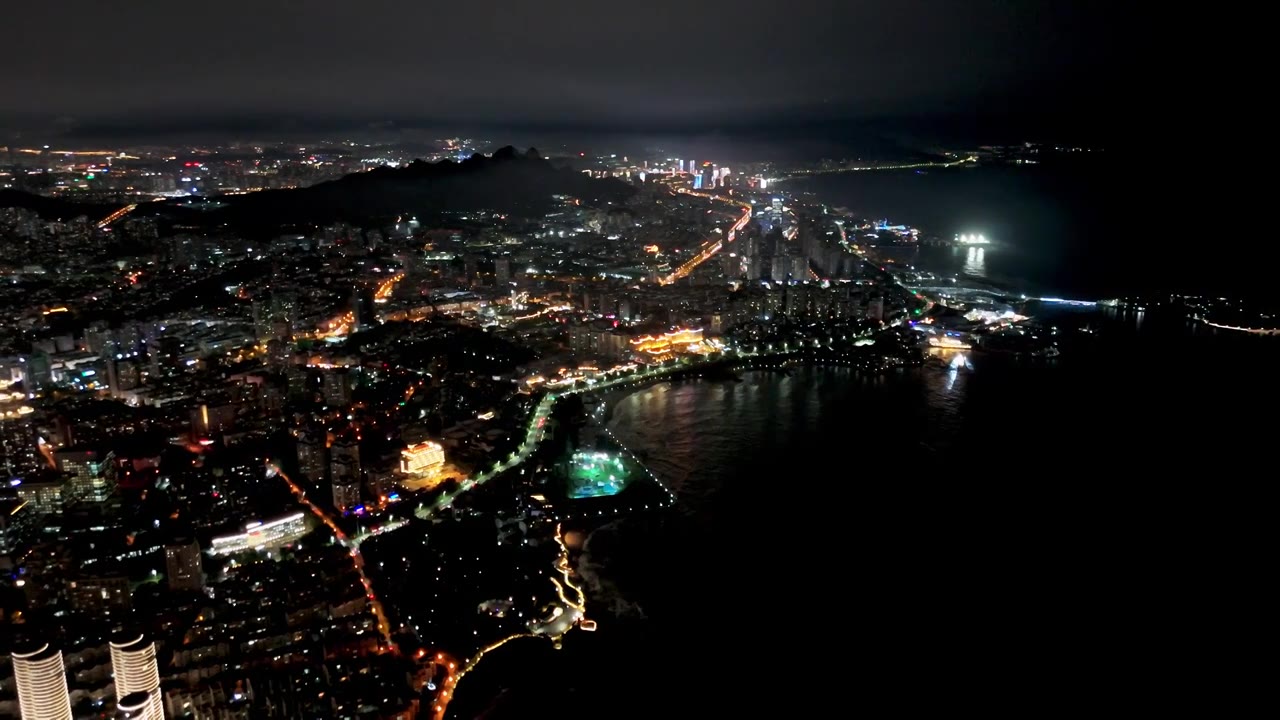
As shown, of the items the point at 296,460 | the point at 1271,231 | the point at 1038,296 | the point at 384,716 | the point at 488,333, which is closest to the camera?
the point at 384,716

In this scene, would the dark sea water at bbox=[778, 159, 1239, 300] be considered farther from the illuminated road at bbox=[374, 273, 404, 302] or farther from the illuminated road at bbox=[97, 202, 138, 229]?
the illuminated road at bbox=[97, 202, 138, 229]

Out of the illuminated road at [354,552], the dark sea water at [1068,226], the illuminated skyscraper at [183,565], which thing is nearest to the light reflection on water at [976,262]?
the dark sea water at [1068,226]

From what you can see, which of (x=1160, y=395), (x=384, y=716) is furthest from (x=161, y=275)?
(x=1160, y=395)

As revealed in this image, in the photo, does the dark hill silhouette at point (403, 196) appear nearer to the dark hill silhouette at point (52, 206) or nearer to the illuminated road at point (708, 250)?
the dark hill silhouette at point (52, 206)

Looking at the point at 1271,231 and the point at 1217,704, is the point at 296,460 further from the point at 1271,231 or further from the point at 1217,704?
the point at 1271,231

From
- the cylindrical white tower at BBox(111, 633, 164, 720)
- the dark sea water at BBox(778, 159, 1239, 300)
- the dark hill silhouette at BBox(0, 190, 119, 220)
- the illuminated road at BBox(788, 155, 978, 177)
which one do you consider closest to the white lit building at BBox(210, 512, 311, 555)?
the cylindrical white tower at BBox(111, 633, 164, 720)

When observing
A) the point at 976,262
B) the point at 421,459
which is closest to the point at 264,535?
the point at 421,459
